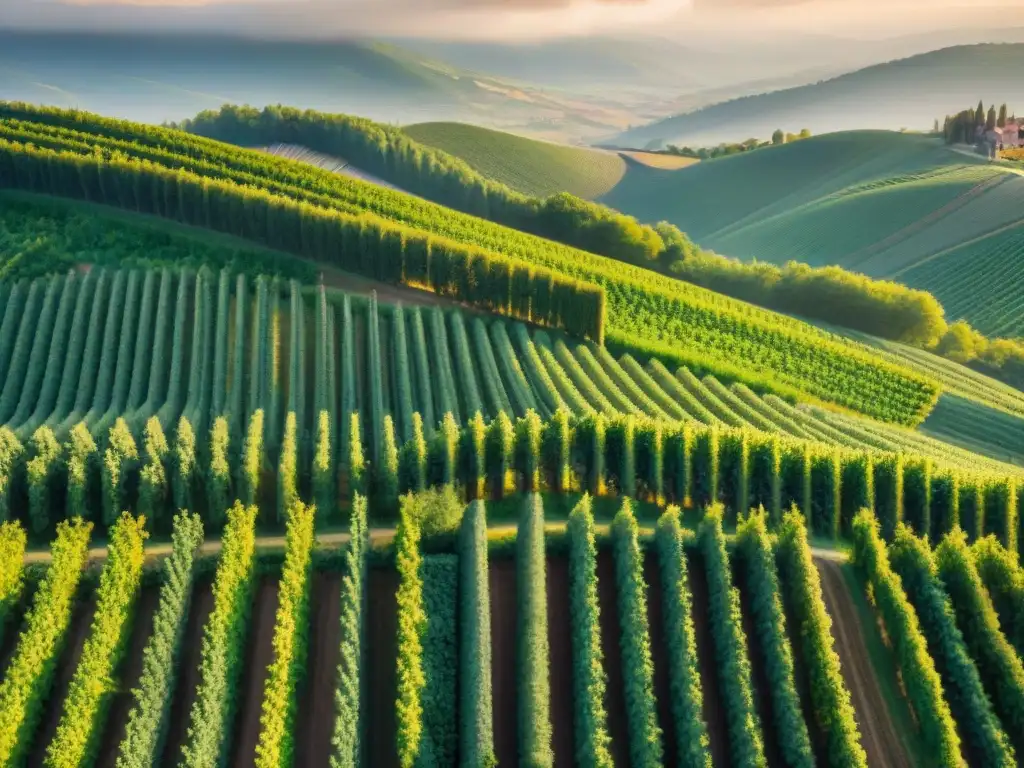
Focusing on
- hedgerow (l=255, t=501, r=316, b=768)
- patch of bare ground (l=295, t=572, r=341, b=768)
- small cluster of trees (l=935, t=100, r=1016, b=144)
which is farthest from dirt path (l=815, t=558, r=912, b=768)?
small cluster of trees (l=935, t=100, r=1016, b=144)

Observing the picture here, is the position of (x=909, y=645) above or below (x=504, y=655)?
above

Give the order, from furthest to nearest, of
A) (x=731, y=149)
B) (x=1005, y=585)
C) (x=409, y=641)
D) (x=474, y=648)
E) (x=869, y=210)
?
(x=731, y=149), (x=869, y=210), (x=1005, y=585), (x=474, y=648), (x=409, y=641)

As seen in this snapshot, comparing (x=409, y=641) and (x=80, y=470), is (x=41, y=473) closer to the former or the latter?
(x=80, y=470)

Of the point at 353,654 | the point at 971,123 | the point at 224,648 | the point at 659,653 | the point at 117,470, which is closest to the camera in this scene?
the point at 353,654

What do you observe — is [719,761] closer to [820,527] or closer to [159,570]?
[820,527]

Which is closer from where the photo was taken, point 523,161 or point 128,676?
point 128,676

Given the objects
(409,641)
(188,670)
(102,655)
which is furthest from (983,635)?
(102,655)

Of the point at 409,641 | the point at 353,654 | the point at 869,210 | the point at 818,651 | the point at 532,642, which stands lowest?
the point at 818,651
